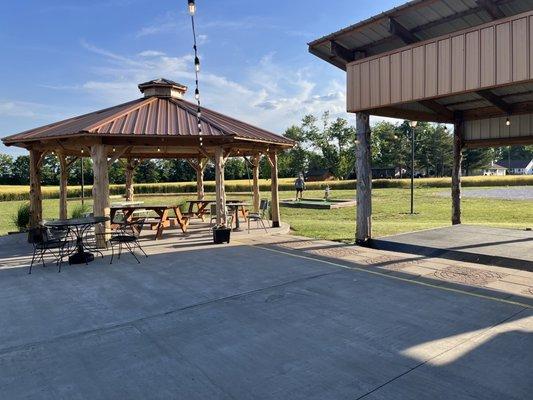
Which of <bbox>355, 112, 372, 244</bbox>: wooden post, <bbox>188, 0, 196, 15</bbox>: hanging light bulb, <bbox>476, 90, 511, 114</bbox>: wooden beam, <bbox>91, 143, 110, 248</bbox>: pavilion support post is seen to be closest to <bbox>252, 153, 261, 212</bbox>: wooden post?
<bbox>355, 112, 372, 244</bbox>: wooden post

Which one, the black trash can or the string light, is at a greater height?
the string light

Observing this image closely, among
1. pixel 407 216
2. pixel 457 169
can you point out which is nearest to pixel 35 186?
pixel 457 169

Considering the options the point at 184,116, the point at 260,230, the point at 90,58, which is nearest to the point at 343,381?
the point at 260,230

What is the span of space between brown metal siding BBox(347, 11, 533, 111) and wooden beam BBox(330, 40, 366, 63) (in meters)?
0.56

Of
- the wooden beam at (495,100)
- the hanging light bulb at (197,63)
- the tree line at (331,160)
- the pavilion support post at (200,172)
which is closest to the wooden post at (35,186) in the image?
the hanging light bulb at (197,63)

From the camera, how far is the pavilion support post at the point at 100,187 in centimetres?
948

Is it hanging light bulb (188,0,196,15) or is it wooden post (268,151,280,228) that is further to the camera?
wooden post (268,151,280,228)

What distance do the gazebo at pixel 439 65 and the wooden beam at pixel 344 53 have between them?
0.02m

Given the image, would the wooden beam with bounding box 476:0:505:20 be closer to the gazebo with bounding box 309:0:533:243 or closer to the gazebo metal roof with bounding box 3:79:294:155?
the gazebo with bounding box 309:0:533:243

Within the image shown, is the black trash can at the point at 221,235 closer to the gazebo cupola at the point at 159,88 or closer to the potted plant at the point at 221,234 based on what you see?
the potted plant at the point at 221,234

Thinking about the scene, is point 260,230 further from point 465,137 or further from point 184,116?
point 465,137

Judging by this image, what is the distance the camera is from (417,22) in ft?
25.5

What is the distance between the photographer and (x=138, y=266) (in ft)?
25.1

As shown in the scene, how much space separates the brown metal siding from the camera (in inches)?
230
